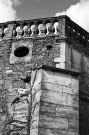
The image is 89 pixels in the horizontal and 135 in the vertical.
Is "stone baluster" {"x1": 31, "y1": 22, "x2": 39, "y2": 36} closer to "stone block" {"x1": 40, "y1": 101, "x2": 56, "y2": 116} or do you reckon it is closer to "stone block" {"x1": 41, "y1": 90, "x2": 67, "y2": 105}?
"stone block" {"x1": 41, "y1": 90, "x2": 67, "y2": 105}

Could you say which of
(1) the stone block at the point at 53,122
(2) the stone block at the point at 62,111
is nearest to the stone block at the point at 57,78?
(2) the stone block at the point at 62,111

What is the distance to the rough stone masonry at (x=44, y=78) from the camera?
5.96 meters

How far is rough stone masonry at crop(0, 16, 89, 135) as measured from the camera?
596cm

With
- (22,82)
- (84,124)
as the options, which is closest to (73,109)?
(84,124)

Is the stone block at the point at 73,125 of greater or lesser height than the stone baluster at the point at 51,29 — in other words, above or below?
below

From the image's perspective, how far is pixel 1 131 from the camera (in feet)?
25.3

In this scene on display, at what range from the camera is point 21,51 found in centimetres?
908

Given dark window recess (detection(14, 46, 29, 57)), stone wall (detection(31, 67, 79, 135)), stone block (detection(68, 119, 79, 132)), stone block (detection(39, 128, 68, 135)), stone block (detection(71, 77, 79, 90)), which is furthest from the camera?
dark window recess (detection(14, 46, 29, 57))

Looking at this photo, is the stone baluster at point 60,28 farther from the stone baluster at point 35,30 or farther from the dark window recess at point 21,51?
the dark window recess at point 21,51

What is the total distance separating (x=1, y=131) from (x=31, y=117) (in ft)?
6.33

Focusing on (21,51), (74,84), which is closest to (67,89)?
(74,84)

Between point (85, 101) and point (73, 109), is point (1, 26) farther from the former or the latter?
point (73, 109)

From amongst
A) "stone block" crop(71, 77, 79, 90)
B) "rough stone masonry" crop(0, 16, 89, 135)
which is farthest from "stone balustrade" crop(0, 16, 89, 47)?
"stone block" crop(71, 77, 79, 90)

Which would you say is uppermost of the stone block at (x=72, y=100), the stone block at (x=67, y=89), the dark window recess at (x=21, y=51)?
the dark window recess at (x=21, y=51)
